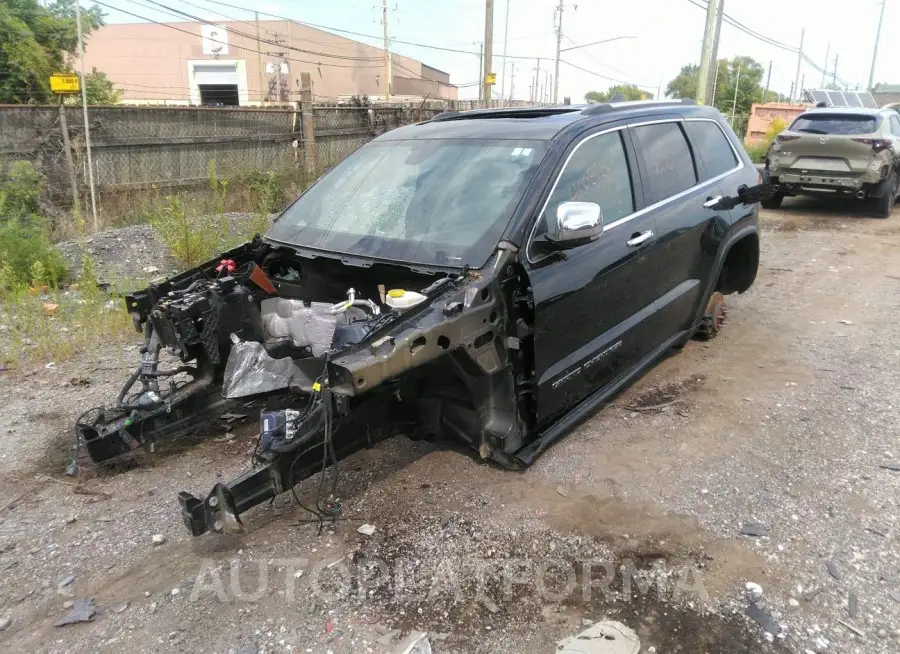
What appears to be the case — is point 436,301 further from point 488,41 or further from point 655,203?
point 488,41

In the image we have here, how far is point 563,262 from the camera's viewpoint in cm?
340

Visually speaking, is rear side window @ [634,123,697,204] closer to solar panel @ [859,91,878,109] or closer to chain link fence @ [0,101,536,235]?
chain link fence @ [0,101,536,235]

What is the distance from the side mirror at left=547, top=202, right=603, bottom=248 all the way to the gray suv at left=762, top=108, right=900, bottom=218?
8.73 metres

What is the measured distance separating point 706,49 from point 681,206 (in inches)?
723

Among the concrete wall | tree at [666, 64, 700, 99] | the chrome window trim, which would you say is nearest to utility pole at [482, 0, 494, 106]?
the chrome window trim

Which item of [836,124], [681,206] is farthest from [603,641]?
[836,124]

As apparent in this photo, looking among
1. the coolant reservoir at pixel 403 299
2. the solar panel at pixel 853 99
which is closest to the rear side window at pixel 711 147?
the coolant reservoir at pixel 403 299

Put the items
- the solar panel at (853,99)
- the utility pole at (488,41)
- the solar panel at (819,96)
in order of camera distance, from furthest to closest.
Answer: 1. the solar panel at (819,96)
2. the solar panel at (853,99)
3. the utility pole at (488,41)

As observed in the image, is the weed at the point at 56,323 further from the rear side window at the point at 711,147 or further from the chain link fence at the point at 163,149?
the rear side window at the point at 711,147

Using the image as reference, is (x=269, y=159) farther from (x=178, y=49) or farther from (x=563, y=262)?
(x=178, y=49)

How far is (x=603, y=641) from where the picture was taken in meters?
2.47

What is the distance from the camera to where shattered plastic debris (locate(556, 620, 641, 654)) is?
2430 mm

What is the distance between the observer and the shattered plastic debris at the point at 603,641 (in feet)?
7.97

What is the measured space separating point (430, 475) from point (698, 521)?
4.63 feet
